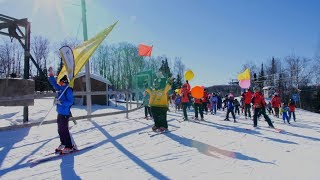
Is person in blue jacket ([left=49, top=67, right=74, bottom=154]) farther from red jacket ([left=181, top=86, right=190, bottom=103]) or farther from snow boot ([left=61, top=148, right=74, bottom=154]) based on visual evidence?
red jacket ([left=181, top=86, right=190, bottom=103])

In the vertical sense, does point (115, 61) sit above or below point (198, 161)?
above

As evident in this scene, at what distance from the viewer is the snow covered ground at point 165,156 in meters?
5.41

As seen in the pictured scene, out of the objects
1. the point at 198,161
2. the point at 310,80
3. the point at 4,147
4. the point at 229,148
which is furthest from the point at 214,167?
the point at 310,80

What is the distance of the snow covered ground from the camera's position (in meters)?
5.41

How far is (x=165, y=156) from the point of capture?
6699mm

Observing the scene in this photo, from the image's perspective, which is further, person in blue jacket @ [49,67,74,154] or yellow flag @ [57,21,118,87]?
yellow flag @ [57,21,118,87]

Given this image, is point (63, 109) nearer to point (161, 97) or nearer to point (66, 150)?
point (66, 150)

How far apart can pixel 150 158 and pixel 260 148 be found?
2845 millimetres

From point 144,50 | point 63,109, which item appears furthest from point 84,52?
point 144,50

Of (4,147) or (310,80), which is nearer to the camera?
(4,147)

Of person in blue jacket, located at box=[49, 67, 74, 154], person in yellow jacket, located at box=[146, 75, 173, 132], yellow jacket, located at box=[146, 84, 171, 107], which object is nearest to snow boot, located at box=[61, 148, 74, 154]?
person in blue jacket, located at box=[49, 67, 74, 154]

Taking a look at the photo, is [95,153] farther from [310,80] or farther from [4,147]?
[310,80]

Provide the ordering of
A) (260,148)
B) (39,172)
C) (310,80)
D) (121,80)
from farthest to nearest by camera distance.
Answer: (121,80)
(310,80)
(260,148)
(39,172)

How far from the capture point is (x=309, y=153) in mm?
7156
